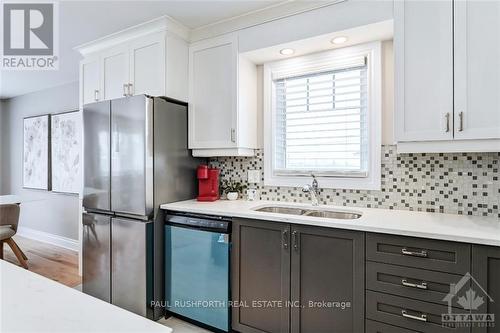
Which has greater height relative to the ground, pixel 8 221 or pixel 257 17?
pixel 257 17

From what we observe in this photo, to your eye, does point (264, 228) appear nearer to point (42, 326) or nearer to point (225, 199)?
point (225, 199)

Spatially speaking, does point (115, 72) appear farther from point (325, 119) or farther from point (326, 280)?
point (326, 280)

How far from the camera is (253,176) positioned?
9.01 feet

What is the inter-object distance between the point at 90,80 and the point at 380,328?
10.8 feet

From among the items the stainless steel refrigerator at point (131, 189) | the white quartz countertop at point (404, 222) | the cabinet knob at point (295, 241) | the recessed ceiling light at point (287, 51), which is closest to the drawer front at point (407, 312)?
the white quartz countertop at point (404, 222)

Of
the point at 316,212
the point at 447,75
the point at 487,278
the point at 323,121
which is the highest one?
the point at 447,75

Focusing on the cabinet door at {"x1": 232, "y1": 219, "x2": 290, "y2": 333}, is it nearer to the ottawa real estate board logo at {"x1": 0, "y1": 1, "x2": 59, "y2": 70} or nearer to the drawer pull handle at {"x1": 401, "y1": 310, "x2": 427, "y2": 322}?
the drawer pull handle at {"x1": 401, "y1": 310, "x2": 427, "y2": 322}

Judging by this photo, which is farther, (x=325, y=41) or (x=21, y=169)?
(x=21, y=169)

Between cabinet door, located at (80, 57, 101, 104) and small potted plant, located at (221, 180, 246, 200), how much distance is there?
1.55m

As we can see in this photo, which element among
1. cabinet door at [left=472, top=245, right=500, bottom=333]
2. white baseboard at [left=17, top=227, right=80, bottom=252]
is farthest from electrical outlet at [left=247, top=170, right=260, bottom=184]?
white baseboard at [left=17, top=227, right=80, bottom=252]

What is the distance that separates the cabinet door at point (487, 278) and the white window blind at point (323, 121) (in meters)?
0.95

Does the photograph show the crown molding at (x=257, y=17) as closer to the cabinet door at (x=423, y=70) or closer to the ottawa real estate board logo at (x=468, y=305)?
the cabinet door at (x=423, y=70)

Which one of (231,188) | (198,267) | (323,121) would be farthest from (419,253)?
(231,188)

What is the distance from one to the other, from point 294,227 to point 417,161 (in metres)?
1.03
